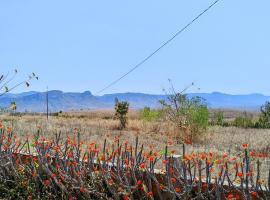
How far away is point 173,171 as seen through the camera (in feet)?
20.0

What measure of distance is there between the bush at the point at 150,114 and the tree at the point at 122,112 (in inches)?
29.8

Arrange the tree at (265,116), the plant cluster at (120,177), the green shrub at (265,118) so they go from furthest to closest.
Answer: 1. the tree at (265,116)
2. the green shrub at (265,118)
3. the plant cluster at (120,177)

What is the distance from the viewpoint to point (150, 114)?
67.4 ft

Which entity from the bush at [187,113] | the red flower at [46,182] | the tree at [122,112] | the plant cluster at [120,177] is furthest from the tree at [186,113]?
the red flower at [46,182]

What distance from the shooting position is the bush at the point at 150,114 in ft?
63.9

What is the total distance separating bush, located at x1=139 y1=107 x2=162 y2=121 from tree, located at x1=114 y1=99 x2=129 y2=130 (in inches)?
29.8

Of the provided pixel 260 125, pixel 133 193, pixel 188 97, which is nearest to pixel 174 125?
pixel 188 97

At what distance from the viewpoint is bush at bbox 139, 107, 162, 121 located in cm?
1947

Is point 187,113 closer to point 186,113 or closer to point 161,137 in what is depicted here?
point 186,113

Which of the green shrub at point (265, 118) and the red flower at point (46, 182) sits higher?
the green shrub at point (265, 118)

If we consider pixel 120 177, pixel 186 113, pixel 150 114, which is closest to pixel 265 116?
pixel 150 114

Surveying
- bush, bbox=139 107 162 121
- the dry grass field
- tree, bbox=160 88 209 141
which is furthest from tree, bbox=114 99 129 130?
tree, bbox=160 88 209 141

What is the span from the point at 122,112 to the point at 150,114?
1.61 meters

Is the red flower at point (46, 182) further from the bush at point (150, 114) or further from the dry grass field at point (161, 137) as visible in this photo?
the bush at point (150, 114)
